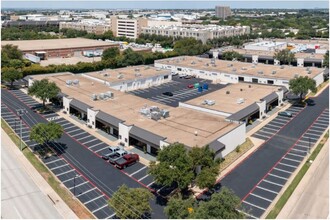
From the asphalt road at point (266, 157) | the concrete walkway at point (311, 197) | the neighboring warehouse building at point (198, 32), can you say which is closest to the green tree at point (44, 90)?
the asphalt road at point (266, 157)

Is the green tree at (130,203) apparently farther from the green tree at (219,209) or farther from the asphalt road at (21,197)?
the asphalt road at (21,197)

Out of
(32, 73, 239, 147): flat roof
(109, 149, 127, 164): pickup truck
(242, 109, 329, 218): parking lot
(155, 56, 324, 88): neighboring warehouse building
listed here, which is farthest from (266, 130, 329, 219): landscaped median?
(155, 56, 324, 88): neighboring warehouse building

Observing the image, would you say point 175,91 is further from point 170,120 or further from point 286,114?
point 170,120

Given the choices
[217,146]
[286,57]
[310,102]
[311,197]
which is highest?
[286,57]

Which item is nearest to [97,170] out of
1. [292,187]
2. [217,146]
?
[217,146]

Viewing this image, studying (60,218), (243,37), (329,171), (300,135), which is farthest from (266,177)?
(243,37)

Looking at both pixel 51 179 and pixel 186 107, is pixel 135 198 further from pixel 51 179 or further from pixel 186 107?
pixel 186 107

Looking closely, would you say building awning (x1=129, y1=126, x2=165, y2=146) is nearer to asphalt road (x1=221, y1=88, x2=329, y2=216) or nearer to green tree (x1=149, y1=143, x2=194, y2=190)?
green tree (x1=149, y1=143, x2=194, y2=190)
